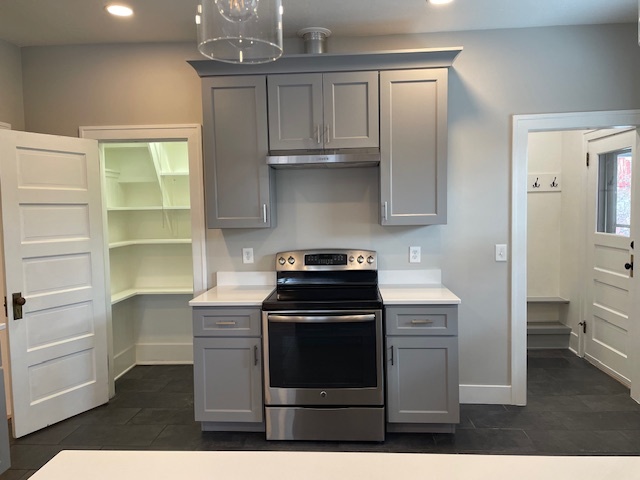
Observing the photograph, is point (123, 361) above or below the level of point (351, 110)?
below

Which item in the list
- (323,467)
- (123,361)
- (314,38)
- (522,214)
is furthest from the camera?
(123,361)

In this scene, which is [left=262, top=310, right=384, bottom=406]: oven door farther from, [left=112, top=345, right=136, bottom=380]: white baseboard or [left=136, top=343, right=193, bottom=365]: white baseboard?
[left=112, top=345, right=136, bottom=380]: white baseboard

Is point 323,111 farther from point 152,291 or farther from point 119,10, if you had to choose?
point 152,291

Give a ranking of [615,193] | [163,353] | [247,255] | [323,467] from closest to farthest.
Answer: [323,467] → [247,255] → [615,193] → [163,353]

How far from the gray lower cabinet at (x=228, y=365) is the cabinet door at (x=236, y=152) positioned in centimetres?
63

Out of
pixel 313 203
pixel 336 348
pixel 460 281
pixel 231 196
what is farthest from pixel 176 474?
pixel 460 281

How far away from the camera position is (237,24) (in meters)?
1.27

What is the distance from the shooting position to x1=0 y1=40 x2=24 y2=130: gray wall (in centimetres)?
307

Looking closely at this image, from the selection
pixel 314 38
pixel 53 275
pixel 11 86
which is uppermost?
pixel 314 38

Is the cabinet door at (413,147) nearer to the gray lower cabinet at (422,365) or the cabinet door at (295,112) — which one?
the cabinet door at (295,112)

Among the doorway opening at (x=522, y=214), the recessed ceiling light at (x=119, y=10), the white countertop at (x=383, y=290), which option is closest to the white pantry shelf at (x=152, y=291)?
the white countertop at (x=383, y=290)

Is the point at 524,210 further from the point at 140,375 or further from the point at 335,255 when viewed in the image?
the point at 140,375

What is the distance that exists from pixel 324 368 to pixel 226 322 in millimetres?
657

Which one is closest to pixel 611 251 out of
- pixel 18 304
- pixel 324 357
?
pixel 324 357
